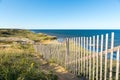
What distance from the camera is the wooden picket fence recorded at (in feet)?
19.2

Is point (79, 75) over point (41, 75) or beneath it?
beneath

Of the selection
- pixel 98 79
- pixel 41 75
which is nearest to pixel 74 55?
pixel 98 79

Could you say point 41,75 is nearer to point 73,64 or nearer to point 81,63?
point 81,63

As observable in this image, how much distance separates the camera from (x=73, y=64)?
8.14 metres

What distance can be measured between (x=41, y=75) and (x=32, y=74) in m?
0.25

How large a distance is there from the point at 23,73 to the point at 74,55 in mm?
2981

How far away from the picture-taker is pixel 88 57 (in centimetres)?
686

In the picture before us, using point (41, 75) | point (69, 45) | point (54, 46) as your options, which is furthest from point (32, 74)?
point (54, 46)

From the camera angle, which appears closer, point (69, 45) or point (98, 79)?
point (98, 79)

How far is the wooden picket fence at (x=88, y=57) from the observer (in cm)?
584

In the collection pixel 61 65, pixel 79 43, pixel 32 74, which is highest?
pixel 79 43

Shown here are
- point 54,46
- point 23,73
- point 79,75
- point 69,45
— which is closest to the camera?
point 23,73

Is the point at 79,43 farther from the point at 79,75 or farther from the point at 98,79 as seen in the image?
the point at 98,79

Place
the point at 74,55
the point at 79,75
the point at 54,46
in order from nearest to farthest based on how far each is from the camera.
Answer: the point at 79,75 → the point at 74,55 → the point at 54,46
